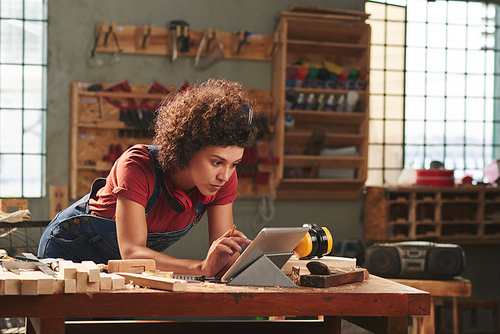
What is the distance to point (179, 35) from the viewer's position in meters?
4.36

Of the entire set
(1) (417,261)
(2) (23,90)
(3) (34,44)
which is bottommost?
(1) (417,261)

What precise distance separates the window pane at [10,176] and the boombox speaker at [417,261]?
302 centimetres

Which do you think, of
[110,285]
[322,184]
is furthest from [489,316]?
[110,285]

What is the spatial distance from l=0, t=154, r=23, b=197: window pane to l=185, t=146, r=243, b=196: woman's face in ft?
11.2

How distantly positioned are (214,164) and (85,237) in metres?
0.58

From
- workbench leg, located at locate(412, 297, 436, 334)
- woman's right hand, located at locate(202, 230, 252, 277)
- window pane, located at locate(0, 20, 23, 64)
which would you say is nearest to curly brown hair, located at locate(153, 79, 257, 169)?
woman's right hand, located at locate(202, 230, 252, 277)

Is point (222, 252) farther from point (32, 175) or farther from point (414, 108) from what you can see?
point (414, 108)

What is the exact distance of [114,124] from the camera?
4.26 meters

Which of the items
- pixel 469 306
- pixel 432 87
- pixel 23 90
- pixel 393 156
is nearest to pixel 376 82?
pixel 432 87

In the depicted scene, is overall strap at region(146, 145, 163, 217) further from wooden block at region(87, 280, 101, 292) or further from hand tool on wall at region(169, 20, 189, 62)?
hand tool on wall at region(169, 20, 189, 62)

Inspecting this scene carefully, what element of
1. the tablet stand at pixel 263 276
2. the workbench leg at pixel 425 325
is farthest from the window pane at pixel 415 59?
the tablet stand at pixel 263 276

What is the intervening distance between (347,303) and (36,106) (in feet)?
13.1

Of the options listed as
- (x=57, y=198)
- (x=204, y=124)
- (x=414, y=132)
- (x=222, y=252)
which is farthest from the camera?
(x=414, y=132)

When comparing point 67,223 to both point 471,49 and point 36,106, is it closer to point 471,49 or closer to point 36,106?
point 36,106
